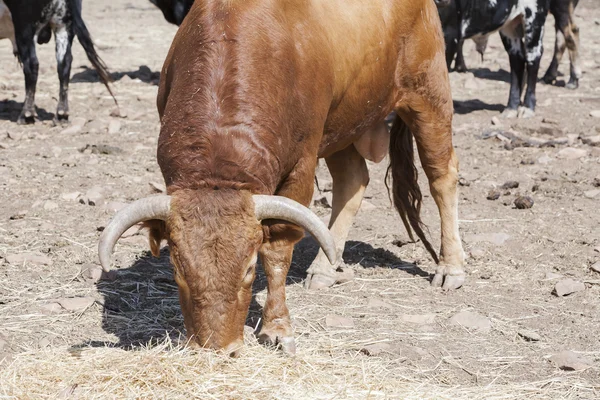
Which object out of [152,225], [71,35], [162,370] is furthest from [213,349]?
[71,35]

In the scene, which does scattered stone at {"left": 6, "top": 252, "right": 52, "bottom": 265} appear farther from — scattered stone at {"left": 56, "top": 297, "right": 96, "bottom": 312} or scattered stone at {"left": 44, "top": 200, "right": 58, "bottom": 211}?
scattered stone at {"left": 44, "top": 200, "right": 58, "bottom": 211}

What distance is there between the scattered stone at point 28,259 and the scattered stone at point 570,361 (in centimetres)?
340

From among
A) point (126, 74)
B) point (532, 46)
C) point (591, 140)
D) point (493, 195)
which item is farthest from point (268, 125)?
point (126, 74)

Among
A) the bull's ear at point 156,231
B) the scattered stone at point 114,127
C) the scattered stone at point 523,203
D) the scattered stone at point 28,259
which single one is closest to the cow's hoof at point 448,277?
the scattered stone at point 523,203

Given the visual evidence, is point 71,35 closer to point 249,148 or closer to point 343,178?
point 343,178

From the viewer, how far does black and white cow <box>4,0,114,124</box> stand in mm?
11062

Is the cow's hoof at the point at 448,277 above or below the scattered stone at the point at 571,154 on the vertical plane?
above

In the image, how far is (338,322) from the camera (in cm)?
538

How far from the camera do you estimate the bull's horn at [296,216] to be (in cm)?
409

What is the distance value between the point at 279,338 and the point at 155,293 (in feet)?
4.35

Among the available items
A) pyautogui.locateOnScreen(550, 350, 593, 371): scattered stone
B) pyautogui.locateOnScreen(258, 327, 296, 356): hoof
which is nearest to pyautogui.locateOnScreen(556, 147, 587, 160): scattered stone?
pyautogui.locateOnScreen(550, 350, 593, 371): scattered stone

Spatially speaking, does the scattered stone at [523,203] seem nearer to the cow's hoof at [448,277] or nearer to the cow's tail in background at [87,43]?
the cow's hoof at [448,277]

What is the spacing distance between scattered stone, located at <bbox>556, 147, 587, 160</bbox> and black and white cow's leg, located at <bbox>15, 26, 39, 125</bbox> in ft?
20.8

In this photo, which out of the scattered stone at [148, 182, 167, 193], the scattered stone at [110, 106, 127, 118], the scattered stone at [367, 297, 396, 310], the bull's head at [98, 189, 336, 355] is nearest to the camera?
the bull's head at [98, 189, 336, 355]
